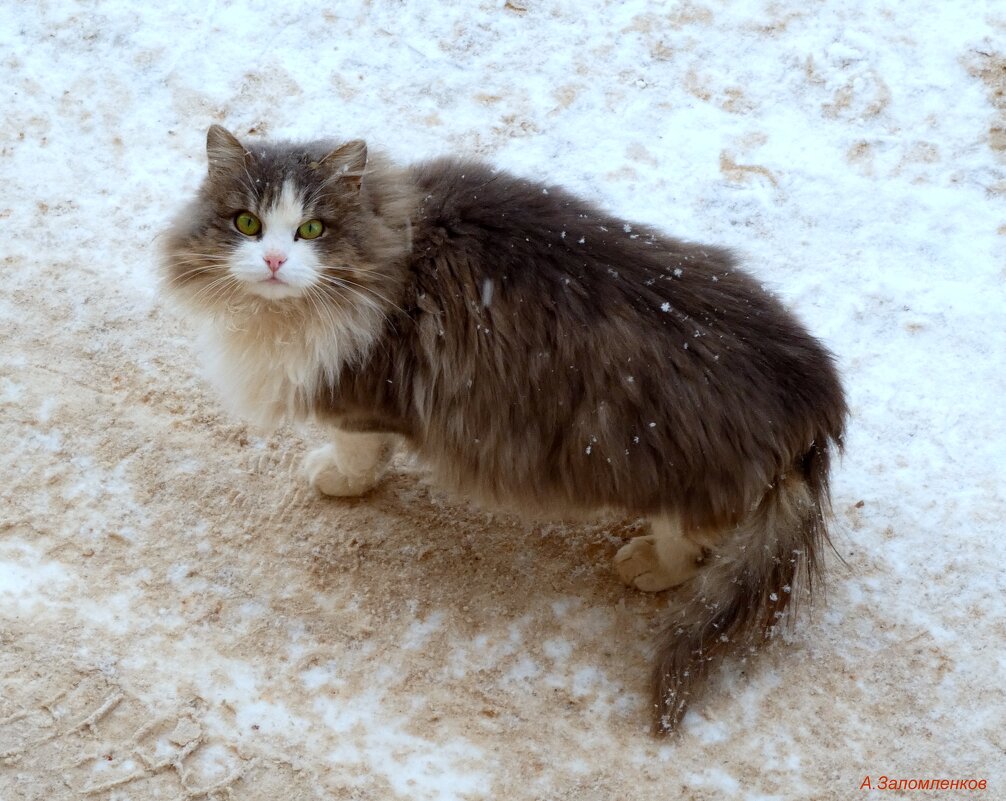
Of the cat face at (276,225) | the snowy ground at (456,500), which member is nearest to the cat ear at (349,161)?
the cat face at (276,225)

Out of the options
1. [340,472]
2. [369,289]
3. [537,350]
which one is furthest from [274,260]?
[340,472]

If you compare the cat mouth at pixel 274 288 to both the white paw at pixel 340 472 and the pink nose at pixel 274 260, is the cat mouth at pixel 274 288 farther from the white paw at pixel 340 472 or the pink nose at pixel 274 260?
the white paw at pixel 340 472

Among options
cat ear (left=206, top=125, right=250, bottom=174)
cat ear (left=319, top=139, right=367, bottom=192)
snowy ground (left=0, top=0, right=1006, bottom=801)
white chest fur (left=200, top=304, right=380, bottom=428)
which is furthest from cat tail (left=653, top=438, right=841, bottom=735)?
cat ear (left=206, top=125, right=250, bottom=174)

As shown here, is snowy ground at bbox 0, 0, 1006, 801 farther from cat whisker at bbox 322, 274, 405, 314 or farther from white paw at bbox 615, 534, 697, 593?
cat whisker at bbox 322, 274, 405, 314

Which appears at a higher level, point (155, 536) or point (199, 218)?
point (199, 218)

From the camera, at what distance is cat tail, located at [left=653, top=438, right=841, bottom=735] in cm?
233

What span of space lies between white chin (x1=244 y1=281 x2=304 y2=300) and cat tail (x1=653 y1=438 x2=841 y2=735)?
1.18 m

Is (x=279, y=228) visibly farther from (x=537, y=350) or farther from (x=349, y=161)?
(x=537, y=350)

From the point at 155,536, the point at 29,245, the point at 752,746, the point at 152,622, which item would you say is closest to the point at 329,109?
the point at 29,245

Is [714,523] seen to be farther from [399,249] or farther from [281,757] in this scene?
[281,757]

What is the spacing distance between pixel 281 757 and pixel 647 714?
895mm

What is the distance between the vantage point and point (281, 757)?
227cm

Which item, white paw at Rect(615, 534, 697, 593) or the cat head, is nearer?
the cat head

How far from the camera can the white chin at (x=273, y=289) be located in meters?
2.14
